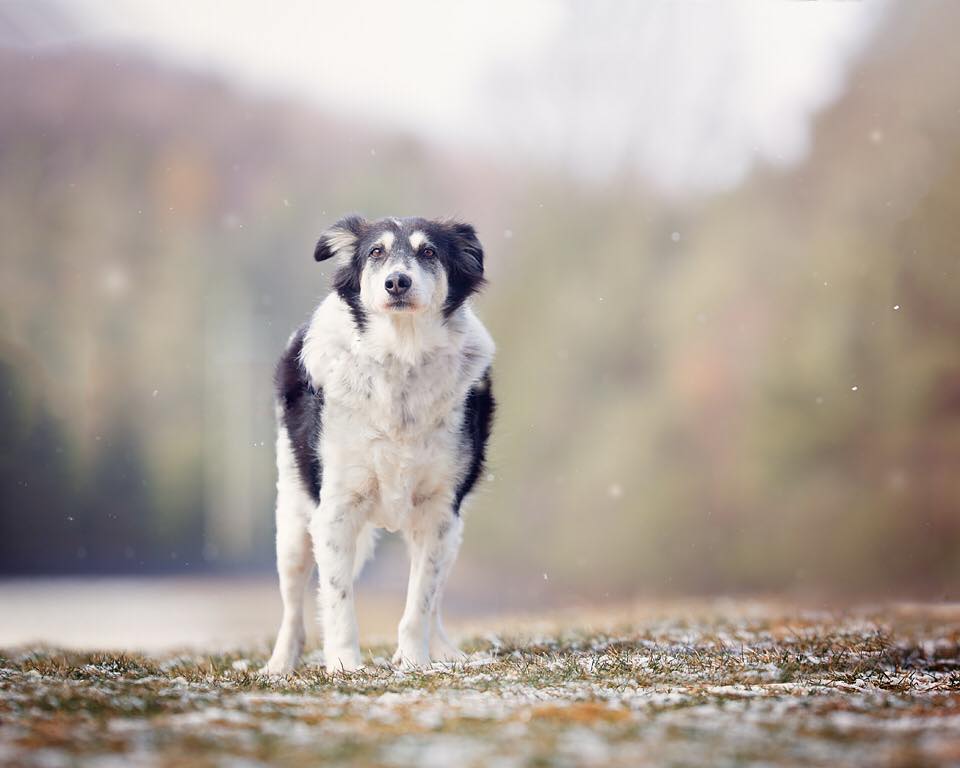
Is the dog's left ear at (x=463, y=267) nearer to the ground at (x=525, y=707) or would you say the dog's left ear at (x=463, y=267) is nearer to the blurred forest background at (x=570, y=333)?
the ground at (x=525, y=707)

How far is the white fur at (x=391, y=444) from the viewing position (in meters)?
6.68

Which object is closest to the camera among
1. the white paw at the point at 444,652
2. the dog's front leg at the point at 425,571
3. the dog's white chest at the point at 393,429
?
the dog's white chest at the point at 393,429

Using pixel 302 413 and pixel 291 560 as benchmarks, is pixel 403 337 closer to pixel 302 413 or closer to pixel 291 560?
pixel 302 413

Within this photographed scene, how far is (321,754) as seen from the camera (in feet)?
13.4

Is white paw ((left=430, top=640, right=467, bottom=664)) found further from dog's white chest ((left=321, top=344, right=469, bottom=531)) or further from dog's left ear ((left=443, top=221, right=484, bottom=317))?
dog's left ear ((left=443, top=221, right=484, bottom=317))

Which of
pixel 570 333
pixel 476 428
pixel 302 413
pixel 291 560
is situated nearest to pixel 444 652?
pixel 291 560

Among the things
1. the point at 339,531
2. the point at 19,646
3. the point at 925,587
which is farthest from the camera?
the point at 925,587

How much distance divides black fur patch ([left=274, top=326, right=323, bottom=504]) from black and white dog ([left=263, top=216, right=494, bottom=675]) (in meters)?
0.01

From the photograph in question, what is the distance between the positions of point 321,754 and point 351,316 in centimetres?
339

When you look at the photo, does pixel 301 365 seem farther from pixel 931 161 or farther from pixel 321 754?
pixel 931 161

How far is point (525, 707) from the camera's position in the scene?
198 inches

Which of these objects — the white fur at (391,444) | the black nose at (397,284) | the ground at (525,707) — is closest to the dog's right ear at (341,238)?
the white fur at (391,444)

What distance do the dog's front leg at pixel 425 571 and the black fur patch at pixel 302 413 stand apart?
2.14ft

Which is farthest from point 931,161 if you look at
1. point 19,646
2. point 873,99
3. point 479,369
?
point 19,646
